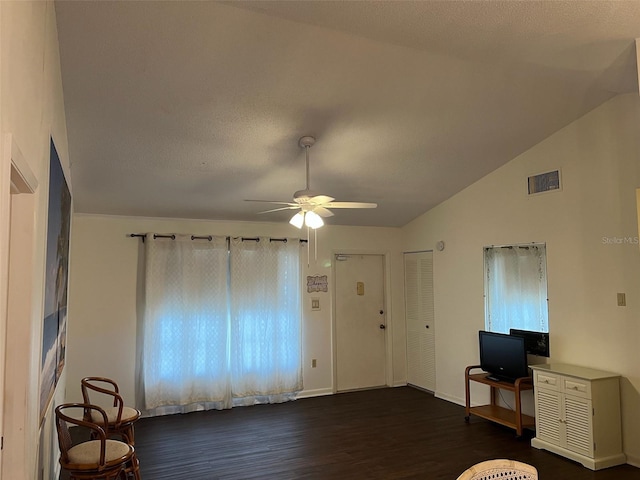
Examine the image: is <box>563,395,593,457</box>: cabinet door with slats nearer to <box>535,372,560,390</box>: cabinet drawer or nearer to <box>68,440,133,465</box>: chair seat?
<box>535,372,560,390</box>: cabinet drawer

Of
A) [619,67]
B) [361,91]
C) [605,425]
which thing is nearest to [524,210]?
[619,67]

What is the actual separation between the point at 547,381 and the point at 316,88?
10.8 ft

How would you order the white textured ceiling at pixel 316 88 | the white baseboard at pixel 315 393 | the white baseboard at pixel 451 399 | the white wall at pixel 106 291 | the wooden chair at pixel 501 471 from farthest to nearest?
the white baseboard at pixel 315 393 → the white baseboard at pixel 451 399 → the white wall at pixel 106 291 → the white textured ceiling at pixel 316 88 → the wooden chair at pixel 501 471

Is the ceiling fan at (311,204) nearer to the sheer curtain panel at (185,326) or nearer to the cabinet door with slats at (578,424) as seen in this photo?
the sheer curtain panel at (185,326)

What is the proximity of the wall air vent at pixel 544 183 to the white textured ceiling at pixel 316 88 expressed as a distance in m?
0.34

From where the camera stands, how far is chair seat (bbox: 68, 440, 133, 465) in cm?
278

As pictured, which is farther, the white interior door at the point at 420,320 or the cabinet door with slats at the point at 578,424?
the white interior door at the point at 420,320

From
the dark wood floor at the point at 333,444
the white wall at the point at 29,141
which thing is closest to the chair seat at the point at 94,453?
the white wall at the point at 29,141

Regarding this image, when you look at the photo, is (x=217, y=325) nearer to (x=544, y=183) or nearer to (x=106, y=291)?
(x=106, y=291)

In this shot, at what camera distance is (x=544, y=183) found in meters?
4.71

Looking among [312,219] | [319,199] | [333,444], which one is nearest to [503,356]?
[333,444]

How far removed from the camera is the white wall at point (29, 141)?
1384 mm

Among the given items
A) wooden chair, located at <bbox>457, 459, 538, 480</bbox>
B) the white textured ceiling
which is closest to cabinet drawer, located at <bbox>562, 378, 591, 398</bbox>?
the white textured ceiling

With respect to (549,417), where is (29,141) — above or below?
above
